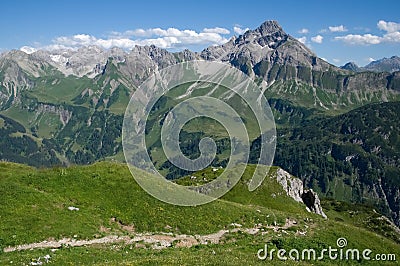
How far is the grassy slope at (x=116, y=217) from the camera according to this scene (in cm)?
3350

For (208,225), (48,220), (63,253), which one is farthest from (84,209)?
(208,225)

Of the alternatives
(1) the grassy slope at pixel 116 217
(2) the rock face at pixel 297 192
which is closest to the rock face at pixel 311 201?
(2) the rock face at pixel 297 192

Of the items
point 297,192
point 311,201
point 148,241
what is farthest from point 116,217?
point 311,201

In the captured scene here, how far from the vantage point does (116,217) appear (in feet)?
149

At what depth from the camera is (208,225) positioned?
4662 cm

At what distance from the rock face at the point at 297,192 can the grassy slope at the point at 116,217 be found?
150 feet

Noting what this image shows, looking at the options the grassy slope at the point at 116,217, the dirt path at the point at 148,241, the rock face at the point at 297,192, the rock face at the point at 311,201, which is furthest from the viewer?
the rock face at the point at 311,201

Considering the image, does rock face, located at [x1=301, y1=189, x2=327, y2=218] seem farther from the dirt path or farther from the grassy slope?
the dirt path

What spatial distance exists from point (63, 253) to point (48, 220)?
8.22m

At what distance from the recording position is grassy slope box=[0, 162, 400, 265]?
110 ft

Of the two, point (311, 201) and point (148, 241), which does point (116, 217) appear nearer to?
point (148, 241)

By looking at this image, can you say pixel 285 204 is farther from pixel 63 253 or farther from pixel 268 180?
pixel 63 253

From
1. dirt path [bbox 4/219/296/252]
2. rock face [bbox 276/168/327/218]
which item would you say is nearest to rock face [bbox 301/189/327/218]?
rock face [bbox 276/168/327/218]

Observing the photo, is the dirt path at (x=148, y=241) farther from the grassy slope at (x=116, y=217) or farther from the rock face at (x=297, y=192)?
the rock face at (x=297, y=192)
